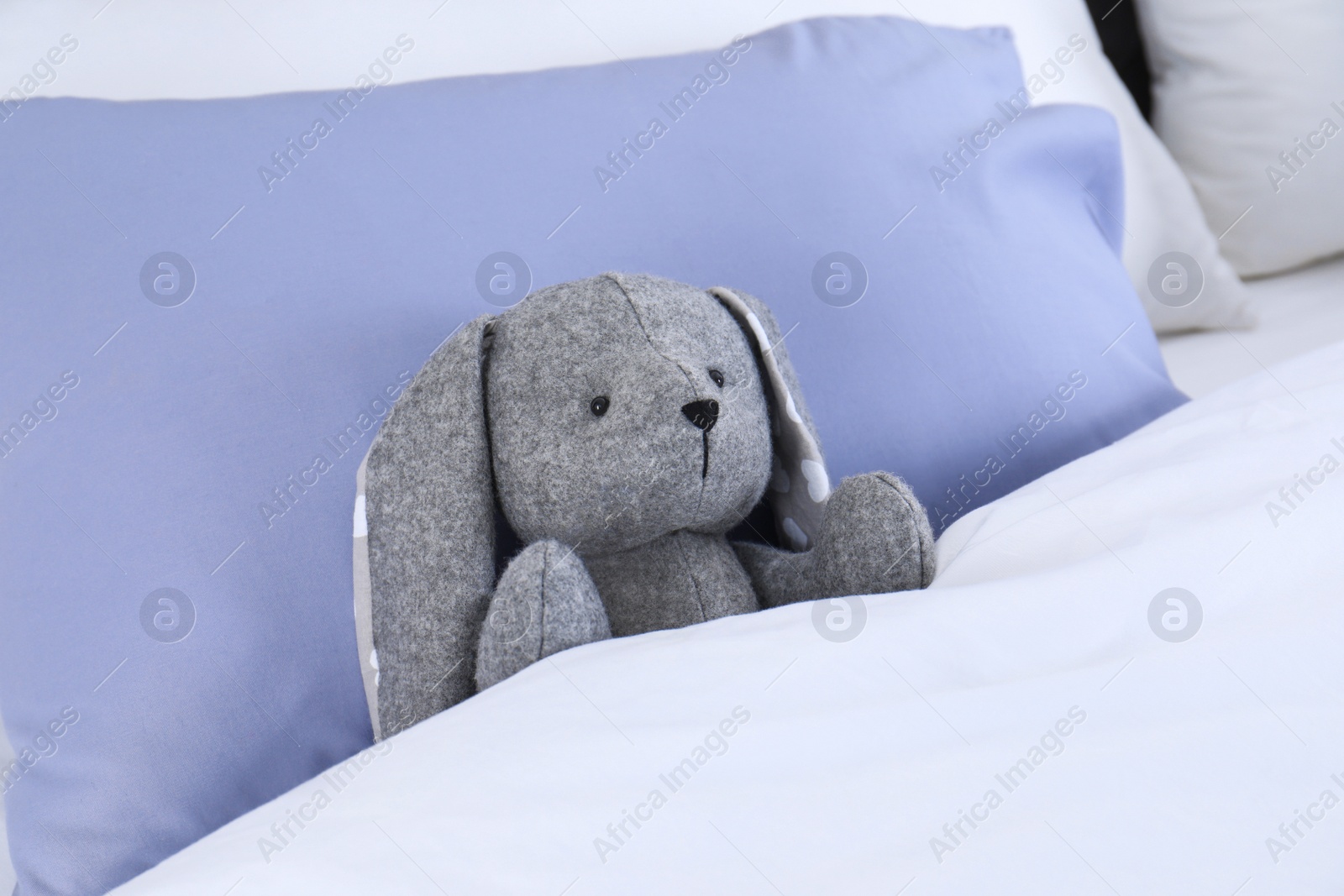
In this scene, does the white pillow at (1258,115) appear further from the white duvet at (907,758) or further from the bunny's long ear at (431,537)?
the bunny's long ear at (431,537)

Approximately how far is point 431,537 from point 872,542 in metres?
0.28

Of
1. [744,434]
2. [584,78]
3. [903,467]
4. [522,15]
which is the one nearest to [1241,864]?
[744,434]

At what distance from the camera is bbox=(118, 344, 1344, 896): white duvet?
396mm

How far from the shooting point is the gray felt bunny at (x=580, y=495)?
56cm

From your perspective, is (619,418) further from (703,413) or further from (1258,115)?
(1258,115)

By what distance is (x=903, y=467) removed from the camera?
2.63ft

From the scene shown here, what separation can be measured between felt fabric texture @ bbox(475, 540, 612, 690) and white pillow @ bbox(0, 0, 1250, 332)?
595 millimetres

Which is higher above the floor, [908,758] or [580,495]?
[580,495]

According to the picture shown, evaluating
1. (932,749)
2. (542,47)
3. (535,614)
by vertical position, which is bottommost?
(932,749)

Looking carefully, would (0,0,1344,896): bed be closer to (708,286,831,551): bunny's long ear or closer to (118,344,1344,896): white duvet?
(118,344,1344,896): white duvet

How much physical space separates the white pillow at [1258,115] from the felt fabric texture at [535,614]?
124cm

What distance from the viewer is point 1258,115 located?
51.5 inches

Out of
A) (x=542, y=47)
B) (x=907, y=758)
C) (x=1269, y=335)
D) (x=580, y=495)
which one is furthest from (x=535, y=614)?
(x=1269, y=335)

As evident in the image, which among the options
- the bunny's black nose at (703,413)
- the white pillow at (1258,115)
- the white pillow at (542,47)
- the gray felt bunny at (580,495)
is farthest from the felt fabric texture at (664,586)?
the white pillow at (1258,115)
